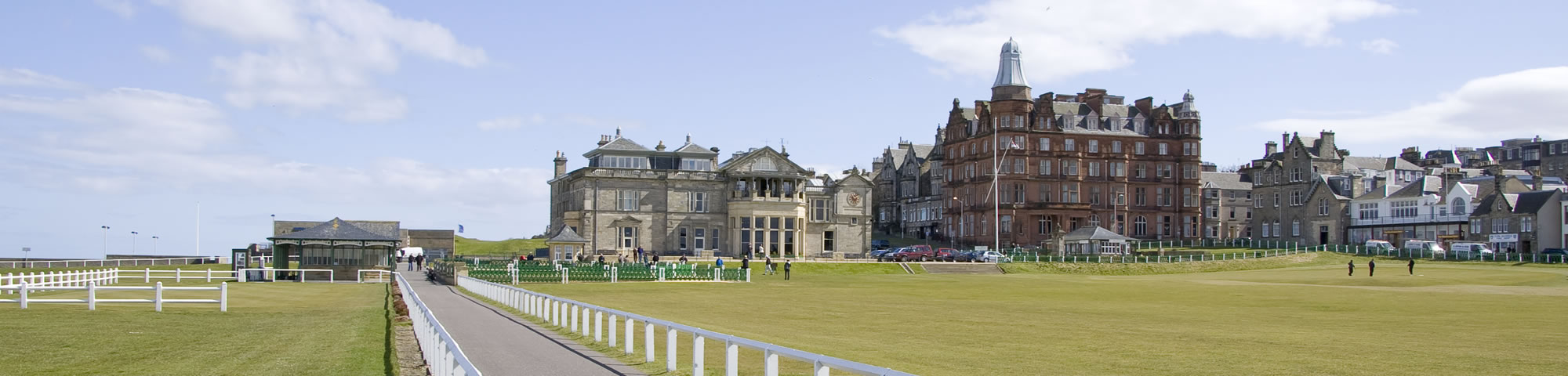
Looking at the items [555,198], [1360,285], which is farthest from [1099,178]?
[1360,285]

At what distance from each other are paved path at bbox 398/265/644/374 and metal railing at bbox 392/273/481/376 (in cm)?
78

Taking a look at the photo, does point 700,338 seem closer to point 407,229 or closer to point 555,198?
point 555,198

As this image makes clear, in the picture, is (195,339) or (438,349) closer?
(438,349)

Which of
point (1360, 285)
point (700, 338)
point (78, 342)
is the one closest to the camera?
point (700, 338)

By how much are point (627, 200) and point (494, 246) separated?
35593 mm

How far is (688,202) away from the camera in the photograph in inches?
3723

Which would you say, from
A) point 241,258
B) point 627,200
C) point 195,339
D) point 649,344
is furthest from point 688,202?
point 649,344

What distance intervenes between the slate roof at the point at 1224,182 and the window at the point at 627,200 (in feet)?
210

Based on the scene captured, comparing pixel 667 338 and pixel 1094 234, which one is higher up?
pixel 1094 234

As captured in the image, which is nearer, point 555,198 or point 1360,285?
point 1360,285

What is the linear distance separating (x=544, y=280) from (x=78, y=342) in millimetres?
41856

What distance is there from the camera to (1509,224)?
101 metres

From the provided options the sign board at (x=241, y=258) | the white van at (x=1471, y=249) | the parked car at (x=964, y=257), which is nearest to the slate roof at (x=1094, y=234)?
the parked car at (x=964, y=257)

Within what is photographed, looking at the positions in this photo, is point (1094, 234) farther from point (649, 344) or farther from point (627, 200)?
point (649, 344)
